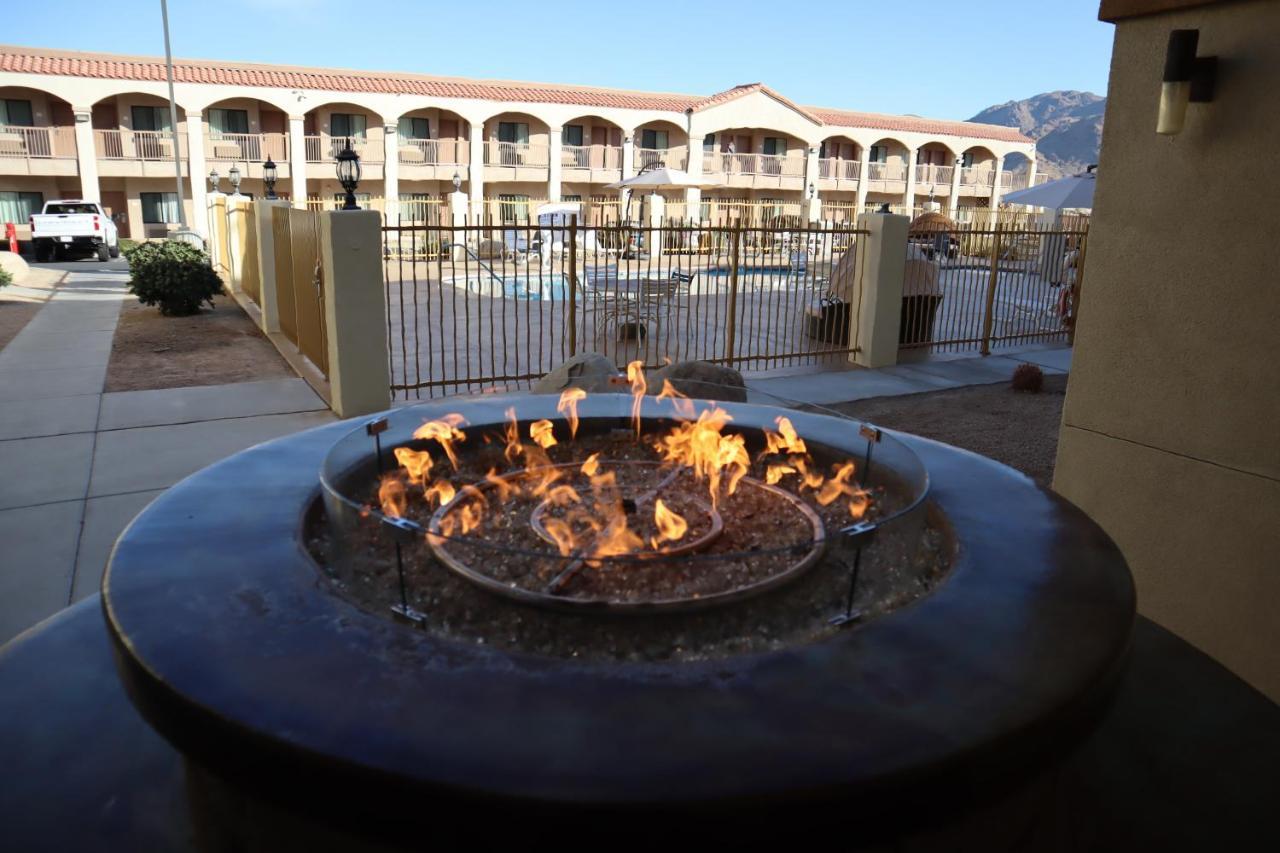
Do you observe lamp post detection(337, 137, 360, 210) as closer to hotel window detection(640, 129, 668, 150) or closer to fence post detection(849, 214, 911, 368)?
fence post detection(849, 214, 911, 368)

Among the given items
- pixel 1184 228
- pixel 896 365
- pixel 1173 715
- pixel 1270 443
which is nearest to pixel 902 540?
pixel 1173 715

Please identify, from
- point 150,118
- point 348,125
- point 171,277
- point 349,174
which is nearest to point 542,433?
point 349,174

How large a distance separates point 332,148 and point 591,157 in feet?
34.5

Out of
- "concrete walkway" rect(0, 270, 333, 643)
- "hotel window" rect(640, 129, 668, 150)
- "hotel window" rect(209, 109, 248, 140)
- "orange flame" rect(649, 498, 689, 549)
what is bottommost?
"concrete walkway" rect(0, 270, 333, 643)

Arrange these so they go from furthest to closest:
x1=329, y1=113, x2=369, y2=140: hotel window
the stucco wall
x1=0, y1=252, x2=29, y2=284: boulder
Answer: x1=329, y1=113, x2=369, y2=140: hotel window
x1=0, y1=252, x2=29, y2=284: boulder
the stucco wall

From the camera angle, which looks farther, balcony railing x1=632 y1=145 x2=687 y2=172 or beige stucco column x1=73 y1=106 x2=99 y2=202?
balcony railing x1=632 y1=145 x2=687 y2=172

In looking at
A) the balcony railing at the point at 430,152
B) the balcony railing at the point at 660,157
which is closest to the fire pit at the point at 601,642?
the balcony railing at the point at 430,152

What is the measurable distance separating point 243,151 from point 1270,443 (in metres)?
35.9

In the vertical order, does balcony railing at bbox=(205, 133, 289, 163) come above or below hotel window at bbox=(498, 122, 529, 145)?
below

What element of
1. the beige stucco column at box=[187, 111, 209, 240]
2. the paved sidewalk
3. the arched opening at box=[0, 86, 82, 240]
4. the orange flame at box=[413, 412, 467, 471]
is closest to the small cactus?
the paved sidewalk

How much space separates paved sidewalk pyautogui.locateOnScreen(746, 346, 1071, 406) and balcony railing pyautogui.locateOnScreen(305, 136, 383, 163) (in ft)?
90.4

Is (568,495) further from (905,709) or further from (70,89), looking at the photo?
(70,89)

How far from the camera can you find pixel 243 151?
3306cm

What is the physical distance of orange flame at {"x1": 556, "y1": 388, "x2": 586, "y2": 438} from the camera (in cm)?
394
